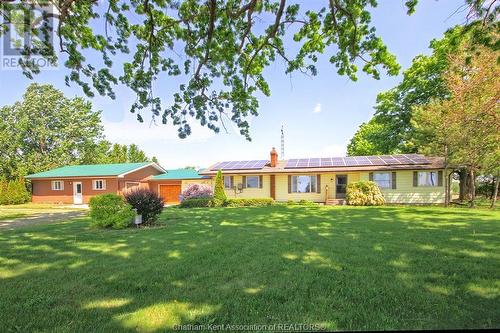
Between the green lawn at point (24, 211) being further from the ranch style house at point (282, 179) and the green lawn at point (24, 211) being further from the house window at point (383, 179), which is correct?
the house window at point (383, 179)

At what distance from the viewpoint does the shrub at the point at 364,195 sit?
18.8m

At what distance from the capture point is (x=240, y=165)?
25516 millimetres

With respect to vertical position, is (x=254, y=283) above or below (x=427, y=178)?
below

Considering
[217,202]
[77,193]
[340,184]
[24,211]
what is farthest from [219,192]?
[77,193]

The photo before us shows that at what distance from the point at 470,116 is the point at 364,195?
8.53 m

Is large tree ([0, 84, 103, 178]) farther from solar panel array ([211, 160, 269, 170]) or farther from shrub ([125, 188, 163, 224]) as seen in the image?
shrub ([125, 188, 163, 224])

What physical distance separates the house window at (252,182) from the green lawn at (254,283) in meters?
17.1

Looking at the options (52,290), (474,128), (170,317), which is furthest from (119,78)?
(474,128)

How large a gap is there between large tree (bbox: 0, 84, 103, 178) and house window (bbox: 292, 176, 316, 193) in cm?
3052

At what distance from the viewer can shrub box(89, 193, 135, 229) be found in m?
9.75

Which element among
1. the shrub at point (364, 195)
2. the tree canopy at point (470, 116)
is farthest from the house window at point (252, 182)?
the tree canopy at point (470, 116)

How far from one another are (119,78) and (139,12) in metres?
1.62

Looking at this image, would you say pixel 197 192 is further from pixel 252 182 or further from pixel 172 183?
pixel 172 183

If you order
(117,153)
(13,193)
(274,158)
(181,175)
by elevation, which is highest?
(117,153)
